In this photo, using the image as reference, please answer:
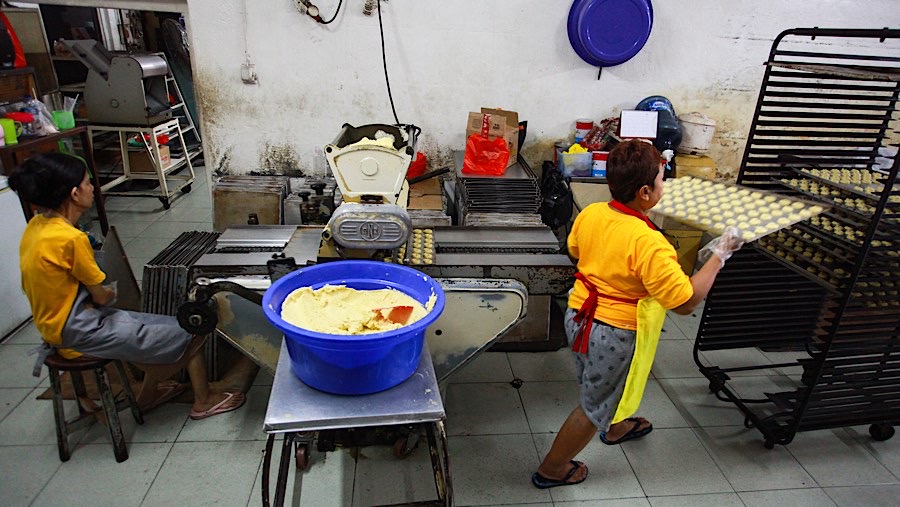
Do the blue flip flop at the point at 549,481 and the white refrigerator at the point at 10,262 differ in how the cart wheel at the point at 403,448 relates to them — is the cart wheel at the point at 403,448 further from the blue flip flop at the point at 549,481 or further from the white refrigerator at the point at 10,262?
the white refrigerator at the point at 10,262

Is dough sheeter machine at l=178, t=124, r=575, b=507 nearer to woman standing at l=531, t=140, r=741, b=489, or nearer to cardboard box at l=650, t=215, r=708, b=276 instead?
woman standing at l=531, t=140, r=741, b=489

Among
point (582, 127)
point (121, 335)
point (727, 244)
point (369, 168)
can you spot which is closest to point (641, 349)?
point (727, 244)

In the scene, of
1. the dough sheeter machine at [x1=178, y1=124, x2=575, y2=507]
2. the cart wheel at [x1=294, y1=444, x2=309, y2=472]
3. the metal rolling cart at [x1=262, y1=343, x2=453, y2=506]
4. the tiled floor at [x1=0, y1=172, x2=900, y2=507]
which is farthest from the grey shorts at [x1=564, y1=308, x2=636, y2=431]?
the cart wheel at [x1=294, y1=444, x2=309, y2=472]

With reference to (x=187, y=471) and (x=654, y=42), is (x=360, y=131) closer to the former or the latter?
(x=187, y=471)

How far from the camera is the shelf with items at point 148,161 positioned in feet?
14.4

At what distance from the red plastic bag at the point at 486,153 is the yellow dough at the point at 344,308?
1997mm

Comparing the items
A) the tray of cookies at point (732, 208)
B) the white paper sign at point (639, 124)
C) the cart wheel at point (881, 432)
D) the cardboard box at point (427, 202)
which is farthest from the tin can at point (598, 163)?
the cart wheel at point (881, 432)

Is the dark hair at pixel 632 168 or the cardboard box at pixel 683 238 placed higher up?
the dark hair at pixel 632 168

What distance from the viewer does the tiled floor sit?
2006 mm

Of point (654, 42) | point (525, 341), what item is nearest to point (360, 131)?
point (525, 341)

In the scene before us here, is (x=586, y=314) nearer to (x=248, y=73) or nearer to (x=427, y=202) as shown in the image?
(x=427, y=202)

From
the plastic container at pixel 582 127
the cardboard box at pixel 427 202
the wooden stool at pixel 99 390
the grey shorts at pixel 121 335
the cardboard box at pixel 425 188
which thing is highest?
the plastic container at pixel 582 127

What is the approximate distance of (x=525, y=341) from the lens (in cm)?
296

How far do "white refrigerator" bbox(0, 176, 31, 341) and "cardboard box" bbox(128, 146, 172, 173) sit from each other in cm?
215
